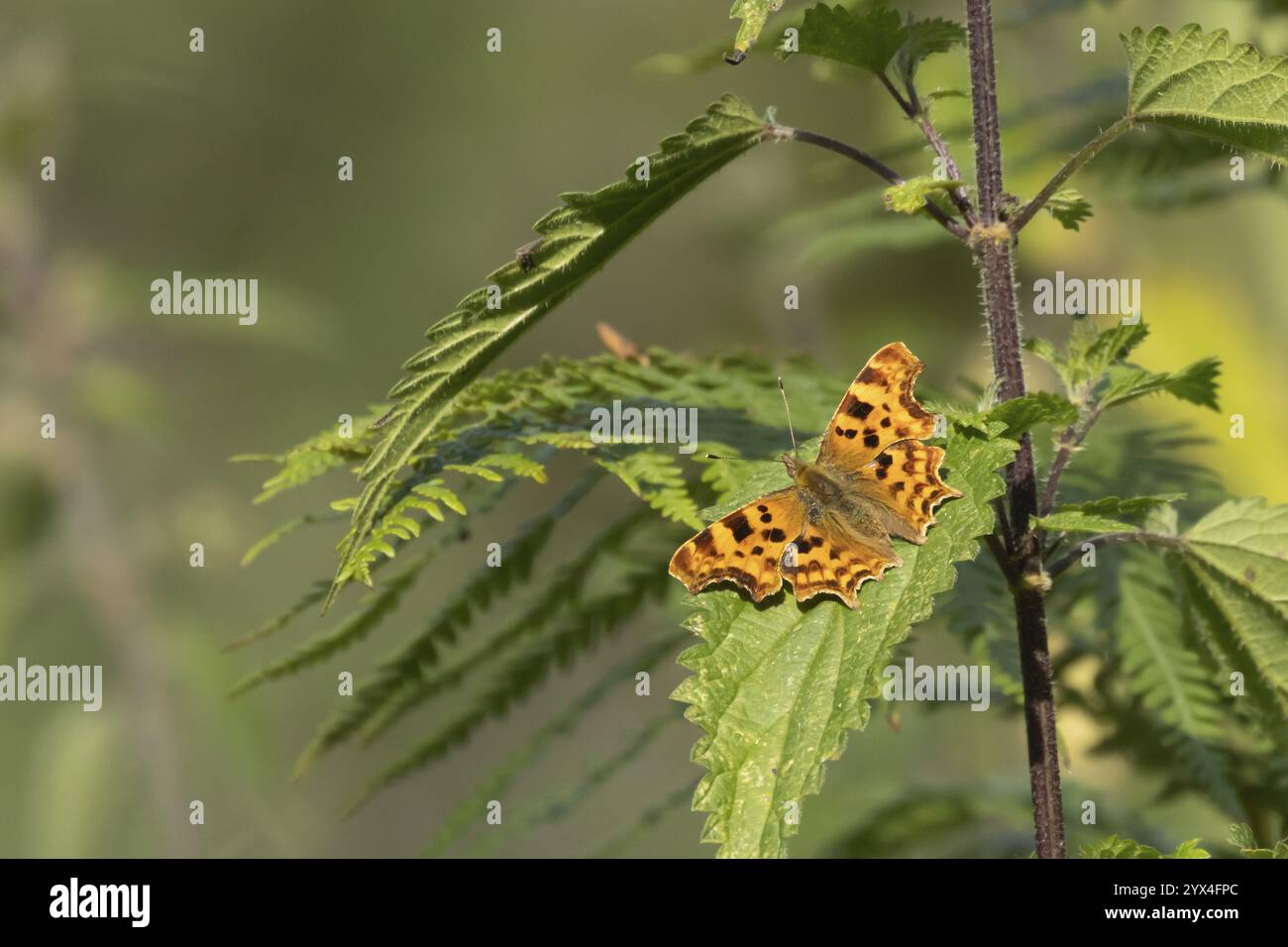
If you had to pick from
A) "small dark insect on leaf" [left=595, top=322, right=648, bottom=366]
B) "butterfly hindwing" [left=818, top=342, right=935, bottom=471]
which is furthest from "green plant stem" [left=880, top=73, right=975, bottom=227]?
"small dark insect on leaf" [left=595, top=322, right=648, bottom=366]

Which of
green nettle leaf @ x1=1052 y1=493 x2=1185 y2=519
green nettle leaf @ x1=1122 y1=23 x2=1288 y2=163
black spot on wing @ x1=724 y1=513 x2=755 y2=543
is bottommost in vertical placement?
green nettle leaf @ x1=1052 y1=493 x2=1185 y2=519

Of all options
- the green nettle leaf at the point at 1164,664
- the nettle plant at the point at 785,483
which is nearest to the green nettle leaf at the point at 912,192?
the nettle plant at the point at 785,483

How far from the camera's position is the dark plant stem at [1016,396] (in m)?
1.07

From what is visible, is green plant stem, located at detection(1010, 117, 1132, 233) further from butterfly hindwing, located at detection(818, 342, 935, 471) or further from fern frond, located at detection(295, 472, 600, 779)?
fern frond, located at detection(295, 472, 600, 779)

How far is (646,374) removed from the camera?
59.7 inches

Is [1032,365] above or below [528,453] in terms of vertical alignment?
above

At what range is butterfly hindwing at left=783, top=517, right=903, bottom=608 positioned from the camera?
1.09 meters

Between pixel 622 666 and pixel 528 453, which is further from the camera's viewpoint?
pixel 622 666

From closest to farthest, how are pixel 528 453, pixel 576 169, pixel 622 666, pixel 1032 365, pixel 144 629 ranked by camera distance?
pixel 528 453 < pixel 622 666 < pixel 144 629 < pixel 1032 365 < pixel 576 169

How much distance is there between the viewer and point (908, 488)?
116 cm

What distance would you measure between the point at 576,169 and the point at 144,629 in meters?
3.85

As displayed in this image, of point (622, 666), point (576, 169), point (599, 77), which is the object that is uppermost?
point (599, 77)
